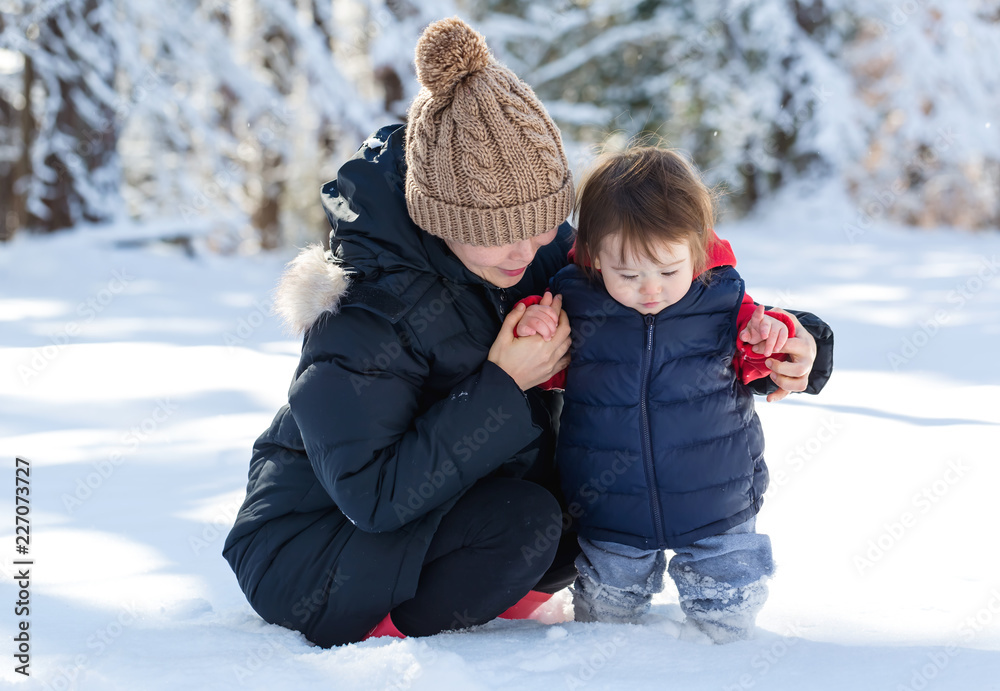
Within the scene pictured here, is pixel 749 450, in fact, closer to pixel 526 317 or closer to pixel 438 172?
pixel 526 317

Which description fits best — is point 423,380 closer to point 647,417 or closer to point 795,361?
point 647,417

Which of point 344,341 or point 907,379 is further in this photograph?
point 907,379

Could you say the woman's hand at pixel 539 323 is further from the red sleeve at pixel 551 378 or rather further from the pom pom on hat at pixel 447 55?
the pom pom on hat at pixel 447 55

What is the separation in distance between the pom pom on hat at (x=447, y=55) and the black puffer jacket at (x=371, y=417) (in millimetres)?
231

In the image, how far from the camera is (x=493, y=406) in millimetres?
1711

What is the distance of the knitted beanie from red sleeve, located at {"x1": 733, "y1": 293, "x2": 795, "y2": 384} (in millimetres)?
504

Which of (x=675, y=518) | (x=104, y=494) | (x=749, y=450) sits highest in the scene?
(x=749, y=450)

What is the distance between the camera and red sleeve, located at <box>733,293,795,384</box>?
1765mm

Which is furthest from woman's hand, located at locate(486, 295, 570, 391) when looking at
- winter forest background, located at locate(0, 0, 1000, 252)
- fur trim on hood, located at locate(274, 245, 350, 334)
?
winter forest background, located at locate(0, 0, 1000, 252)

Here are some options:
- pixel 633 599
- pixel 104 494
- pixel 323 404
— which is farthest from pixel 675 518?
pixel 104 494

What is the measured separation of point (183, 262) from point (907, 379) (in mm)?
5249

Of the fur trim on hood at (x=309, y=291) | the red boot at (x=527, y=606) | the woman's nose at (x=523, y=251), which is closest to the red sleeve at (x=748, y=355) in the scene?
the woman's nose at (x=523, y=251)

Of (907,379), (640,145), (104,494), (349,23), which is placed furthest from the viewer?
(349,23)

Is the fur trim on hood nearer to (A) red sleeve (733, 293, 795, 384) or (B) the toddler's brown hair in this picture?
(B) the toddler's brown hair
